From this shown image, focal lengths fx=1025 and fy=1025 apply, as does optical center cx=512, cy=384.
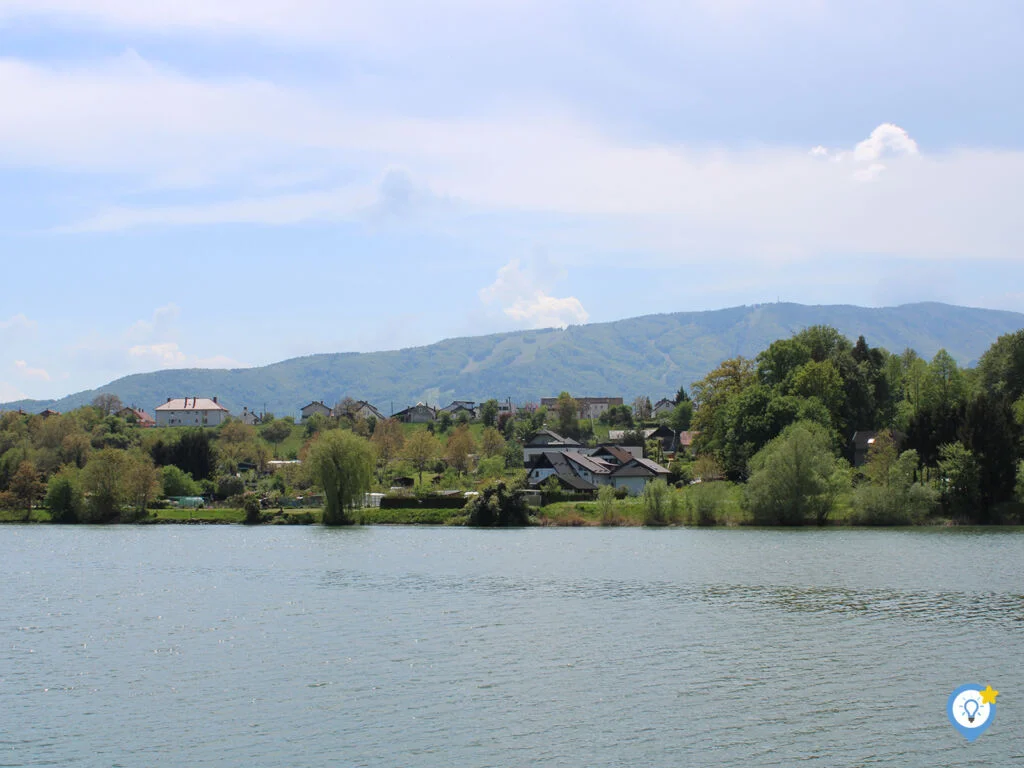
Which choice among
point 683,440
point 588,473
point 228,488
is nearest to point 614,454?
point 588,473

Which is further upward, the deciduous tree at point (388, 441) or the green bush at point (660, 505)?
the deciduous tree at point (388, 441)

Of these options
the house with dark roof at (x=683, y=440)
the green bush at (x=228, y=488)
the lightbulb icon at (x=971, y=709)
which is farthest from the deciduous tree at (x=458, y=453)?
the lightbulb icon at (x=971, y=709)

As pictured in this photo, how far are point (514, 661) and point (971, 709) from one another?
11.8 meters

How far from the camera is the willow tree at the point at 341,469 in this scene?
87.4m

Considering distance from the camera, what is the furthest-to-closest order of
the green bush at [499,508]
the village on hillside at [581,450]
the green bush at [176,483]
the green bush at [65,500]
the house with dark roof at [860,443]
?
1. the green bush at [176,483]
2. the village on hillside at [581,450]
3. the house with dark roof at [860,443]
4. the green bush at [65,500]
5. the green bush at [499,508]

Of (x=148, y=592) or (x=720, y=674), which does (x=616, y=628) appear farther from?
(x=148, y=592)

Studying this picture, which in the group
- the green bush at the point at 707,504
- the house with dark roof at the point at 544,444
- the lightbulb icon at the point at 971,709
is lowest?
the lightbulb icon at the point at 971,709

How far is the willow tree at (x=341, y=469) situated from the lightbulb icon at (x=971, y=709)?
67.8 metres

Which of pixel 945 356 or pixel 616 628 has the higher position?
pixel 945 356

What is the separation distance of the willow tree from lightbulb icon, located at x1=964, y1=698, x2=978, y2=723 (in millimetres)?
67840

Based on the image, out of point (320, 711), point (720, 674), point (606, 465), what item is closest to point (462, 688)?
point (320, 711)

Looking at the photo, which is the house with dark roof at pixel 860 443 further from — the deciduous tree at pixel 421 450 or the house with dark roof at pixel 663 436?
the house with dark roof at pixel 663 436

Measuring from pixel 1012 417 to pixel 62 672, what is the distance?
7314 centimetres

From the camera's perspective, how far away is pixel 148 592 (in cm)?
4425
